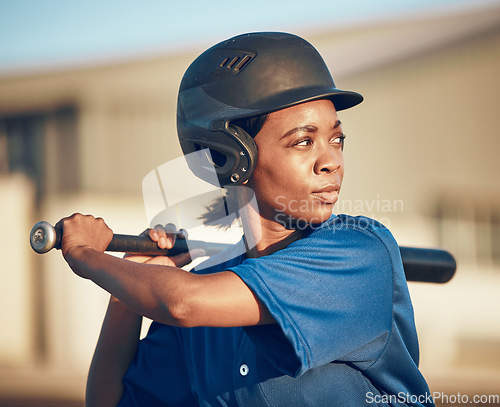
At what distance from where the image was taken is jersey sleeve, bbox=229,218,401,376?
5.35 ft

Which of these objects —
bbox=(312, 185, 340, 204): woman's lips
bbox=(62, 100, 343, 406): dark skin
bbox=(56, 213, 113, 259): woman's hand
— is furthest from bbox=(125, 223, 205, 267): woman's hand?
bbox=(312, 185, 340, 204): woman's lips

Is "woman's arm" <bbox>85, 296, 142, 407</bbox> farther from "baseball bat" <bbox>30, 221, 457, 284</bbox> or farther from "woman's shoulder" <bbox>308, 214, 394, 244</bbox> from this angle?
"woman's shoulder" <bbox>308, 214, 394, 244</bbox>

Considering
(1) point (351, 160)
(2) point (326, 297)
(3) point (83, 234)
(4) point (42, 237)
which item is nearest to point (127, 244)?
(3) point (83, 234)

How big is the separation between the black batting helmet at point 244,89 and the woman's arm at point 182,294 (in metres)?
0.56

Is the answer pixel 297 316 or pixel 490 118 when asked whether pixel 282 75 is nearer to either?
pixel 297 316

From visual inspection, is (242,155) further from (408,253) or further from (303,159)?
(408,253)

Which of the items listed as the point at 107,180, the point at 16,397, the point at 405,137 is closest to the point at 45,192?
the point at 107,180

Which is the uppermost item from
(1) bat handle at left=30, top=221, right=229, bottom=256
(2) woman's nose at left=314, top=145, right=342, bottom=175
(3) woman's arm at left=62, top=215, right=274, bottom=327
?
(2) woman's nose at left=314, top=145, right=342, bottom=175

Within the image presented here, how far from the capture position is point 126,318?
2480 mm

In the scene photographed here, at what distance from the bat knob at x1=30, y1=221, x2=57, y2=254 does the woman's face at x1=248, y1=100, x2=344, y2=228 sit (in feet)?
2.45

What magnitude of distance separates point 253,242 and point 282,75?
651 millimetres

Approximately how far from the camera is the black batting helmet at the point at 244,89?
2.06 meters

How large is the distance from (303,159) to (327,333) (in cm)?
61

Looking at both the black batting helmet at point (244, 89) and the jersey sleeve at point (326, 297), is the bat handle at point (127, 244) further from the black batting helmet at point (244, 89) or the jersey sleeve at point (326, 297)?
the jersey sleeve at point (326, 297)
